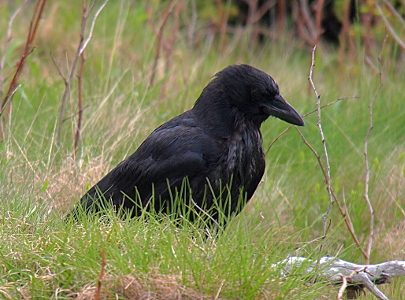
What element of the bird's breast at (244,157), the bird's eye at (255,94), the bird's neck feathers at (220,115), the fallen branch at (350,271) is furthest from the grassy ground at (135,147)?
the bird's eye at (255,94)

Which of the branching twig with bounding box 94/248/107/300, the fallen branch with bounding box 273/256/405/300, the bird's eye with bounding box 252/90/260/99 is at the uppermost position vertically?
the bird's eye with bounding box 252/90/260/99

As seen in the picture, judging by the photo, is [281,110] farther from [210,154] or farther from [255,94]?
[210,154]

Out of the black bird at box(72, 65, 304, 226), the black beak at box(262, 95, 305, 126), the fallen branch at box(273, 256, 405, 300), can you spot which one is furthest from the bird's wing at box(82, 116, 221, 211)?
the fallen branch at box(273, 256, 405, 300)

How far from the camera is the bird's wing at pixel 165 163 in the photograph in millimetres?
3352

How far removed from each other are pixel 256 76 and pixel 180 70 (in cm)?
241

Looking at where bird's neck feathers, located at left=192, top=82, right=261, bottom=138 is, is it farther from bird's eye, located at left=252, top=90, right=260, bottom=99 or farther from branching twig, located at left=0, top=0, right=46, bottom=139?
branching twig, located at left=0, top=0, right=46, bottom=139

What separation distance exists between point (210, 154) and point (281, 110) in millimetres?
475

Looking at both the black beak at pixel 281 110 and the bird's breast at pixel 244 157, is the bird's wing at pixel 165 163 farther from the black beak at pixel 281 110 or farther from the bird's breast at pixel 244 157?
the black beak at pixel 281 110

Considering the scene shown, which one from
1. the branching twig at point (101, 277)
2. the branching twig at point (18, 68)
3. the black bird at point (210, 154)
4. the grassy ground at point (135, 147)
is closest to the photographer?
the branching twig at point (101, 277)

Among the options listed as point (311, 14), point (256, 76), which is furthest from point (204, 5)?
point (256, 76)

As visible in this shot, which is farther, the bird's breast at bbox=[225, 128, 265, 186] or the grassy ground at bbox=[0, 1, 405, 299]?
the bird's breast at bbox=[225, 128, 265, 186]

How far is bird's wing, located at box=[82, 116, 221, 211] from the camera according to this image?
3352 millimetres

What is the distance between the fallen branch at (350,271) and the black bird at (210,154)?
2.25 feet

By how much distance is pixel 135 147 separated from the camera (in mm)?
4328
